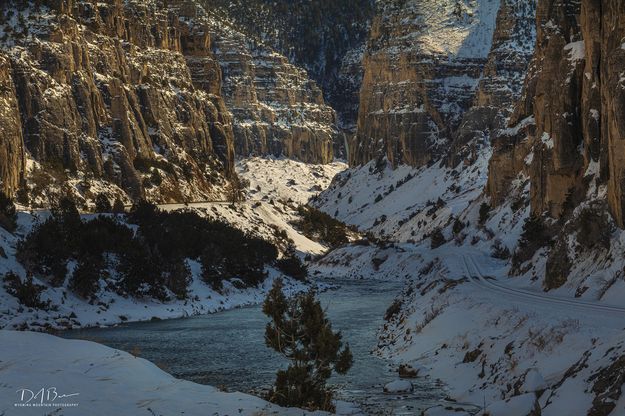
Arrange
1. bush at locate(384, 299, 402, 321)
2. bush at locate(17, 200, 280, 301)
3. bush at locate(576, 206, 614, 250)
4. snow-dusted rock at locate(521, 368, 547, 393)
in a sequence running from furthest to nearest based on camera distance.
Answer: bush at locate(17, 200, 280, 301), bush at locate(384, 299, 402, 321), bush at locate(576, 206, 614, 250), snow-dusted rock at locate(521, 368, 547, 393)

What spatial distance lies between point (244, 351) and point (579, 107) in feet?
110

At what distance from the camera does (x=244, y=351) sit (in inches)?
1656

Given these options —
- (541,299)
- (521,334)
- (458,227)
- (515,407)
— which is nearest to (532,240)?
(541,299)

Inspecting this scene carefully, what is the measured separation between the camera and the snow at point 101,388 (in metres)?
21.6

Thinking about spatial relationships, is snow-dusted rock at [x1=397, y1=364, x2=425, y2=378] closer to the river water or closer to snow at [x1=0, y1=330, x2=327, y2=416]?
the river water

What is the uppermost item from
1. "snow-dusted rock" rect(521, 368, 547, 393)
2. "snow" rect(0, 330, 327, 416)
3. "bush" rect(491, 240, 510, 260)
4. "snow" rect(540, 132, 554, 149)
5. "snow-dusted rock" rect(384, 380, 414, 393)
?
"snow" rect(540, 132, 554, 149)

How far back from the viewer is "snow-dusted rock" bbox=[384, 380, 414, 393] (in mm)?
29578

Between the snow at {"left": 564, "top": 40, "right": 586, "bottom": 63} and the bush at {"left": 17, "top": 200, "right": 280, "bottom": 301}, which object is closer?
the bush at {"left": 17, "top": 200, "right": 280, "bottom": 301}

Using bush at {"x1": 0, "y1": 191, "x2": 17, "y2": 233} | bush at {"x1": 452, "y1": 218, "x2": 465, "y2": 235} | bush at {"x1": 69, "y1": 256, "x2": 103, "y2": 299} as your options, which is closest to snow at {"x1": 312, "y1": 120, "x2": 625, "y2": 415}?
bush at {"x1": 69, "y1": 256, "x2": 103, "y2": 299}

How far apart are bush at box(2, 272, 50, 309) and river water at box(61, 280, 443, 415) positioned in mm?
3400

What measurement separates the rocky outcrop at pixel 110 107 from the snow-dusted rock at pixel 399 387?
8058cm
